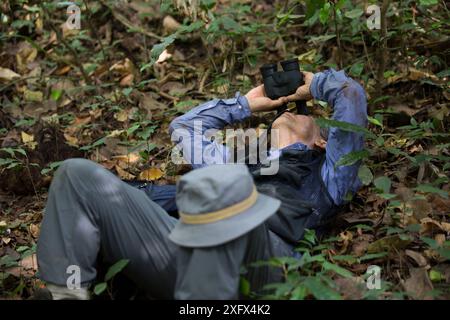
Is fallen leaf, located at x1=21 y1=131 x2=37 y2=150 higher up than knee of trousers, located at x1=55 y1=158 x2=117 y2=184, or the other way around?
knee of trousers, located at x1=55 y1=158 x2=117 y2=184

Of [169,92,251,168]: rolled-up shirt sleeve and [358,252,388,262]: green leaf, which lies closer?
[358,252,388,262]: green leaf

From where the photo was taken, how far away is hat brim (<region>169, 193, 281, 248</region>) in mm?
2703

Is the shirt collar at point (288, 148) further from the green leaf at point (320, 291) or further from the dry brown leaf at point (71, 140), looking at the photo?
the dry brown leaf at point (71, 140)

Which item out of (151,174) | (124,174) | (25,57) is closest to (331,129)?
(151,174)

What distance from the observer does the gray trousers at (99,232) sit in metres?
3.05

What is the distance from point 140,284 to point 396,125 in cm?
271

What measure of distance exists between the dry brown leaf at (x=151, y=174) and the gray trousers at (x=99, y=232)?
168 centimetres

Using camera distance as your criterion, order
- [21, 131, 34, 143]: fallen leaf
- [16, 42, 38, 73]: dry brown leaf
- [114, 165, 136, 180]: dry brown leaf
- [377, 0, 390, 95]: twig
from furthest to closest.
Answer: [16, 42, 38, 73]: dry brown leaf
[21, 131, 34, 143]: fallen leaf
[114, 165, 136, 180]: dry brown leaf
[377, 0, 390, 95]: twig

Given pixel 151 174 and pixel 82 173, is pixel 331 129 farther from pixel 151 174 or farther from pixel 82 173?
pixel 151 174

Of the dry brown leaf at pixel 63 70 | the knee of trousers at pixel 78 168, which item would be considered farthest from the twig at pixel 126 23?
the knee of trousers at pixel 78 168

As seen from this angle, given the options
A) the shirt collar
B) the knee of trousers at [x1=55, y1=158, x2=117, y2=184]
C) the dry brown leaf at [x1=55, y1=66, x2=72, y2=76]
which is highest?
the dry brown leaf at [x1=55, y1=66, x2=72, y2=76]

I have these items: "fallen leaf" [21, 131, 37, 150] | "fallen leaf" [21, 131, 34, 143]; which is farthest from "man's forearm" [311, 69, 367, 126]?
"fallen leaf" [21, 131, 34, 143]

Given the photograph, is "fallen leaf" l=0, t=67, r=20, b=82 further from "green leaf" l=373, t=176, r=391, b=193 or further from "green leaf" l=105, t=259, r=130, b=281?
"green leaf" l=373, t=176, r=391, b=193
